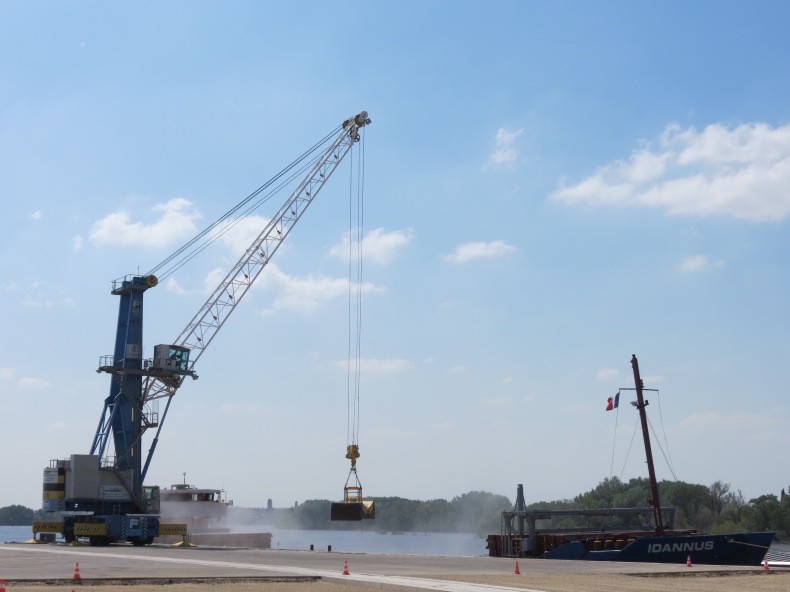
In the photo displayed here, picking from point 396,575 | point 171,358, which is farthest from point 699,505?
point 396,575

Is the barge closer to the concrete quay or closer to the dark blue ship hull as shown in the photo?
the dark blue ship hull

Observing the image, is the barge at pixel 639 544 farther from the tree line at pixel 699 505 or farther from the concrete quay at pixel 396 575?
the tree line at pixel 699 505

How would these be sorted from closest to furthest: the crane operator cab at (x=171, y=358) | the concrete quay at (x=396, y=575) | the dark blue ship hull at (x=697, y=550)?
the concrete quay at (x=396, y=575), the dark blue ship hull at (x=697, y=550), the crane operator cab at (x=171, y=358)

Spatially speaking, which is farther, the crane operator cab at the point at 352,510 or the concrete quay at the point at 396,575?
the crane operator cab at the point at 352,510

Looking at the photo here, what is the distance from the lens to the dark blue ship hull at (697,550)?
4538 centimetres

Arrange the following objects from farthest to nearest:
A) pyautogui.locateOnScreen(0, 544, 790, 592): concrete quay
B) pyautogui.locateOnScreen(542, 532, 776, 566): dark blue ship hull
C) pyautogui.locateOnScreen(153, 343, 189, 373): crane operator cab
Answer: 1. pyautogui.locateOnScreen(153, 343, 189, 373): crane operator cab
2. pyautogui.locateOnScreen(542, 532, 776, 566): dark blue ship hull
3. pyautogui.locateOnScreen(0, 544, 790, 592): concrete quay

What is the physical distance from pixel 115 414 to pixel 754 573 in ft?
190

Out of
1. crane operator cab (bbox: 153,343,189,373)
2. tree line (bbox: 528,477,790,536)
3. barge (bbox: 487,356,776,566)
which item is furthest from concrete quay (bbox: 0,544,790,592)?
tree line (bbox: 528,477,790,536)

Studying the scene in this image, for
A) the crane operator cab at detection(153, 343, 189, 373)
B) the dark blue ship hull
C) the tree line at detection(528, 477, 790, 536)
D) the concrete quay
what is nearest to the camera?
the concrete quay

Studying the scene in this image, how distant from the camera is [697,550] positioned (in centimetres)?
4559

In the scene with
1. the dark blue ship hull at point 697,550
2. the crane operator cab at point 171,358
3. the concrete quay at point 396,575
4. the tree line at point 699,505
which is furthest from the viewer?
the tree line at point 699,505

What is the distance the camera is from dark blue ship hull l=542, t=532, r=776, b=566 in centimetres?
4538

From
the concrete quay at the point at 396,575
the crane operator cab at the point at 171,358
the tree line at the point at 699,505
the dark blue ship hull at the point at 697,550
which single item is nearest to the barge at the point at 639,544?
the dark blue ship hull at the point at 697,550

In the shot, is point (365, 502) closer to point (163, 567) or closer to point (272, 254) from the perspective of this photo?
point (163, 567)
